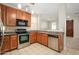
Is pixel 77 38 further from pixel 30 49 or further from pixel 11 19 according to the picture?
pixel 11 19

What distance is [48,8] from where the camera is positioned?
1.83 m

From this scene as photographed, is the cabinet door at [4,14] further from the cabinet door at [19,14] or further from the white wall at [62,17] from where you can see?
the white wall at [62,17]

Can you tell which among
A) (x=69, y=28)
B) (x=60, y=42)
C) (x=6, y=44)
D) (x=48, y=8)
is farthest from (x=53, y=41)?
(x=6, y=44)

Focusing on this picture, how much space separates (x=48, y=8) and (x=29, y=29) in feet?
1.72

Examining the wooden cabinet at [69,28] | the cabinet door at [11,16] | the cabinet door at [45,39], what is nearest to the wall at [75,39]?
the wooden cabinet at [69,28]

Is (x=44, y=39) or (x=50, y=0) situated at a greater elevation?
(x=50, y=0)

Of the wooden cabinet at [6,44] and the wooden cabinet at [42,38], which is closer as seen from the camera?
the wooden cabinet at [6,44]

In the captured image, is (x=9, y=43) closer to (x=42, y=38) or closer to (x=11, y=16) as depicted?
(x=11, y=16)

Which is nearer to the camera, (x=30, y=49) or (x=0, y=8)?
(x=0, y=8)

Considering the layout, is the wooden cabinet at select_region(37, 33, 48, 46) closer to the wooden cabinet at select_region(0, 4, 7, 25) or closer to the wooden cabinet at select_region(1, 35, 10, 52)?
the wooden cabinet at select_region(1, 35, 10, 52)

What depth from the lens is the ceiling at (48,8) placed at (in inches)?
70.3

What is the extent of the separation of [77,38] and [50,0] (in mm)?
837
